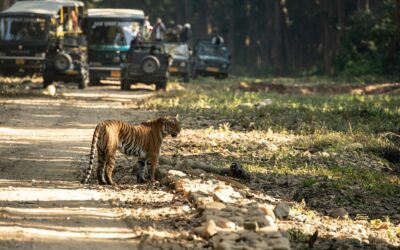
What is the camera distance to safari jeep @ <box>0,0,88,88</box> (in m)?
33.4

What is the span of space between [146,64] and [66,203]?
22823 mm

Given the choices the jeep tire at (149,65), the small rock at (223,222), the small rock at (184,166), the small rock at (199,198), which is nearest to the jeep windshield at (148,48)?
the jeep tire at (149,65)

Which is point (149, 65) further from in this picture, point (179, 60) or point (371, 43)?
point (371, 43)

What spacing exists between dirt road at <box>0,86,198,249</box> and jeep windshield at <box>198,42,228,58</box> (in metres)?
31.1

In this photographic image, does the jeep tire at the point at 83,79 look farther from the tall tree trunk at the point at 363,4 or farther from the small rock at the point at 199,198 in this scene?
the tall tree trunk at the point at 363,4

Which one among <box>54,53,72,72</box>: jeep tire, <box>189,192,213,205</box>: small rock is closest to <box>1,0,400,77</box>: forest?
<box>54,53,72,72</box>: jeep tire

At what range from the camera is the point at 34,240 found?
9352mm

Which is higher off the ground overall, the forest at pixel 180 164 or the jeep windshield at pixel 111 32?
the jeep windshield at pixel 111 32

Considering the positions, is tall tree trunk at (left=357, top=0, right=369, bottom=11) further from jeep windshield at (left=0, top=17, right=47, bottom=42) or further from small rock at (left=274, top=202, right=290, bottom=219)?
small rock at (left=274, top=202, right=290, bottom=219)

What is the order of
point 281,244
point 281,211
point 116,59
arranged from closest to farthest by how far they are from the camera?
point 281,244 < point 281,211 < point 116,59

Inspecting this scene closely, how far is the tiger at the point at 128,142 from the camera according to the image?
1305 centimetres

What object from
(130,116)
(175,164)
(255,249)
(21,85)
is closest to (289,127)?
(130,116)

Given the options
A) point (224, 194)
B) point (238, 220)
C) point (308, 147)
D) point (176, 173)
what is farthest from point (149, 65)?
point (238, 220)

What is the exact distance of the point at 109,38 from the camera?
38781mm
